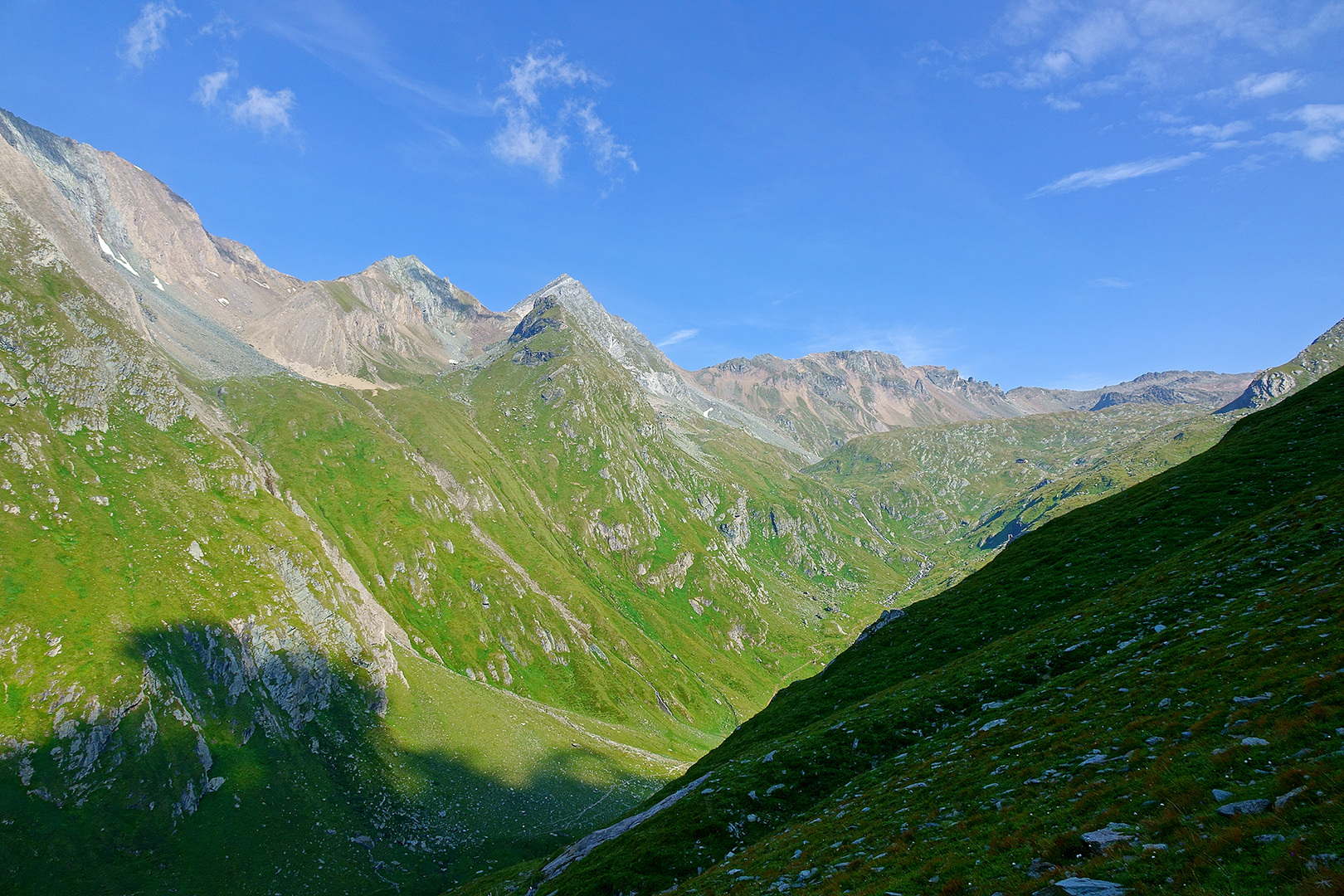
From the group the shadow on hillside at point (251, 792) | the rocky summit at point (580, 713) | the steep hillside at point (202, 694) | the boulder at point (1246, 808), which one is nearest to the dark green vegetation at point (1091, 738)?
the boulder at point (1246, 808)

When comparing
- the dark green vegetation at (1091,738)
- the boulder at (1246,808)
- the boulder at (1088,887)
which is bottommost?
the dark green vegetation at (1091,738)

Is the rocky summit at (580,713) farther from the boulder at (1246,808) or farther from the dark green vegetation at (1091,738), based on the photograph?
the dark green vegetation at (1091,738)

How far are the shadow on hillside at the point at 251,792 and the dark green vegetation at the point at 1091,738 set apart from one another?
5007cm

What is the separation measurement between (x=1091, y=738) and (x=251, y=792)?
124 meters

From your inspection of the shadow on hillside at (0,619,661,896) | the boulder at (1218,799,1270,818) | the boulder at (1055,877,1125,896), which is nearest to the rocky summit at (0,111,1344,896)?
the boulder at (1218,799,1270,818)

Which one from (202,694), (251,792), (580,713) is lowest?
(580,713)

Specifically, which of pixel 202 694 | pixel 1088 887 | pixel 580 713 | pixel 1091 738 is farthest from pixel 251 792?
pixel 1088 887

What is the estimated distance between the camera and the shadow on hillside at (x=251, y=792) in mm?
77312

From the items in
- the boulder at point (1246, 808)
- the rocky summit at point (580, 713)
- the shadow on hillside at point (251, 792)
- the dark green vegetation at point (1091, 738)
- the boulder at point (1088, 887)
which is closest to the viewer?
the boulder at point (1088, 887)

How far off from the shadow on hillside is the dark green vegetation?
5007 centimetres

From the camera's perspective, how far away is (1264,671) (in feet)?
66.0

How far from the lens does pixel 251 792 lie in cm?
9688

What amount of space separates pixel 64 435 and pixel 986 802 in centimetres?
19433

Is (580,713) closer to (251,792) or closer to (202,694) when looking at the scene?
(251,792)
